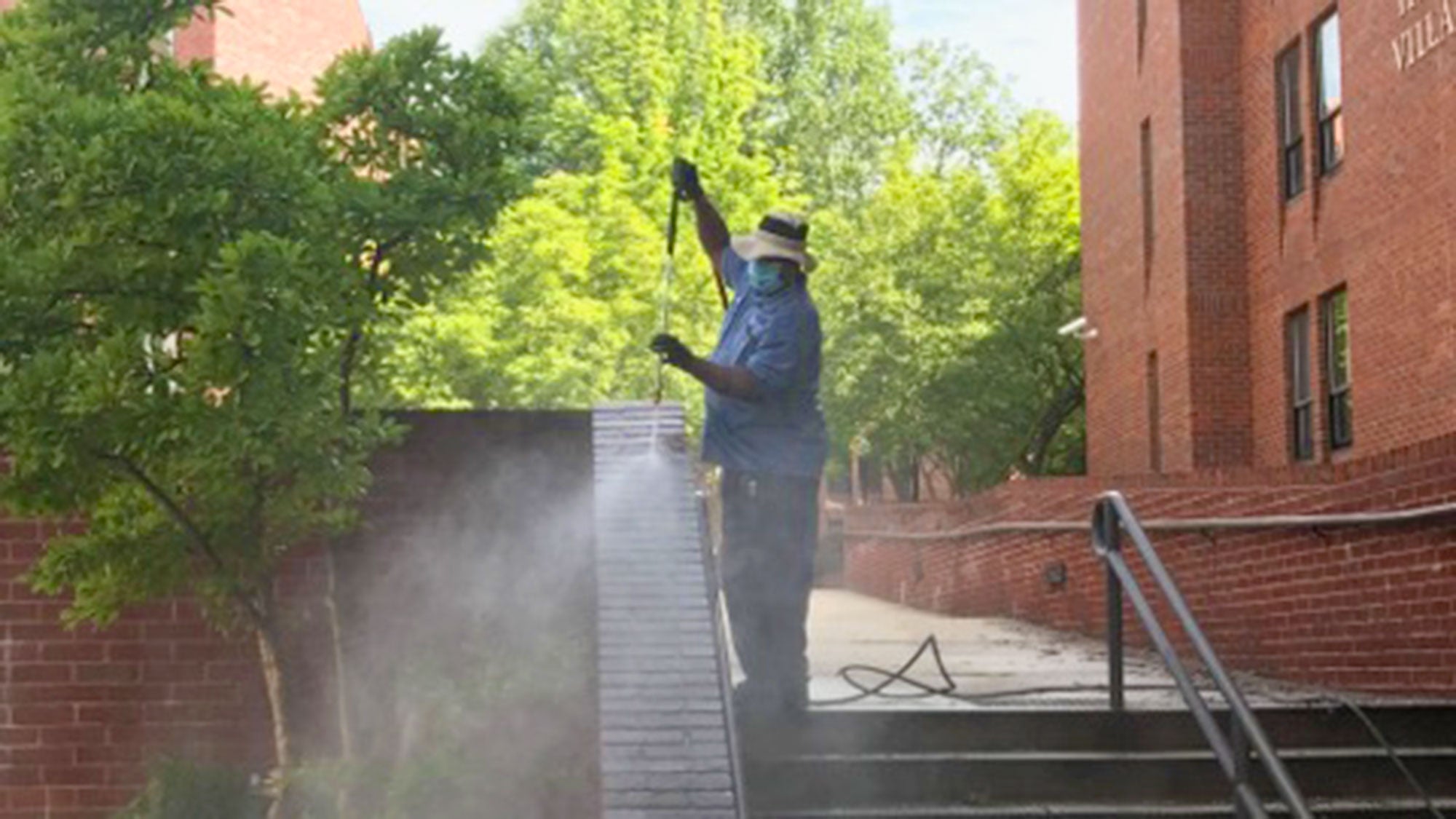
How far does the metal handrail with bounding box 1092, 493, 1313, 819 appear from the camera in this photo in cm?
585

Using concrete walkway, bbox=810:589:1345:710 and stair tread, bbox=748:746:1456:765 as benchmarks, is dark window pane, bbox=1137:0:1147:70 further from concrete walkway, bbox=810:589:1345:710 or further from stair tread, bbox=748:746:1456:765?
stair tread, bbox=748:746:1456:765

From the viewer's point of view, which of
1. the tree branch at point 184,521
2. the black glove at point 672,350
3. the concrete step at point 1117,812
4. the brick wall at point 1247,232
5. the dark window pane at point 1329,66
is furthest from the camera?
the dark window pane at point 1329,66

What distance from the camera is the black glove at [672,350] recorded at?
276 inches

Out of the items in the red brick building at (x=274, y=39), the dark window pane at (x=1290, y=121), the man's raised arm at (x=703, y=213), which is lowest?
the man's raised arm at (x=703, y=213)

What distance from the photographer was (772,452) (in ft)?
25.2

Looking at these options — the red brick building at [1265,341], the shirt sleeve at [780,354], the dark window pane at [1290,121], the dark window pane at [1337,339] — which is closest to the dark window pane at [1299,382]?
the red brick building at [1265,341]

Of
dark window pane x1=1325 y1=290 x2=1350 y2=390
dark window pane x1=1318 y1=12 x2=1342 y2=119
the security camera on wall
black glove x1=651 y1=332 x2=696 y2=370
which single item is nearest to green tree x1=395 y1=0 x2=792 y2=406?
the security camera on wall

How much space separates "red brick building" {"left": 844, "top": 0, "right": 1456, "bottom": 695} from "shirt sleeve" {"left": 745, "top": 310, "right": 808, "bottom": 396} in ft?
13.6

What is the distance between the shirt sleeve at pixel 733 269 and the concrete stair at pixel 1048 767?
157 centimetres

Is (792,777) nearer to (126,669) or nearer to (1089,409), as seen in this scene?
(126,669)

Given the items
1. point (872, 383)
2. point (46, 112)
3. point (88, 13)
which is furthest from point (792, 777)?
point (872, 383)

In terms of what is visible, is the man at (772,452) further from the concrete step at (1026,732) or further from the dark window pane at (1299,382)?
the dark window pane at (1299,382)

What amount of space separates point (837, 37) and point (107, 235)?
1974 inches

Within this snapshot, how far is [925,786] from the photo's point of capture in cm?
786
